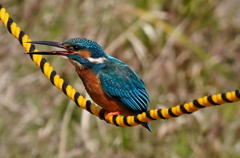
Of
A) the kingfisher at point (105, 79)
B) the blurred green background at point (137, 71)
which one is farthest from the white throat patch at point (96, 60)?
the blurred green background at point (137, 71)

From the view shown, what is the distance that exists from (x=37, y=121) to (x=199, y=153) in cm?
138

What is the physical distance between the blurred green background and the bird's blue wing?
1.47 metres

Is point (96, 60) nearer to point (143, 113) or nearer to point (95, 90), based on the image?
point (95, 90)

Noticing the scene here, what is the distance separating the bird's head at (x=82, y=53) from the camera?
2.62 meters

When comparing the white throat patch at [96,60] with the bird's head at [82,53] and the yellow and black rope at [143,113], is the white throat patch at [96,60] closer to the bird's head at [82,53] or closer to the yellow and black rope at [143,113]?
the bird's head at [82,53]

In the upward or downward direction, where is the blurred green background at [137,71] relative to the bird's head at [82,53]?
downward

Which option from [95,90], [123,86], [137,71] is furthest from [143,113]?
[137,71]

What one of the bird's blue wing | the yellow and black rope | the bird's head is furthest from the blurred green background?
the yellow and black rope

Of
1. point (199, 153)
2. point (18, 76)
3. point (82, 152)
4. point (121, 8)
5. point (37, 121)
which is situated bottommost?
point (199, 153)

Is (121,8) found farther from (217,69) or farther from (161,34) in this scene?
(217,69)

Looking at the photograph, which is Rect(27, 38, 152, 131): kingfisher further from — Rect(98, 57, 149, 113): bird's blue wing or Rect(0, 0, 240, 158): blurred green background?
Rect(0, 0, 240, 158): blurred green background

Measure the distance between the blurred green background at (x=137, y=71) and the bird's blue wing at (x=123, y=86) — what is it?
147 cm

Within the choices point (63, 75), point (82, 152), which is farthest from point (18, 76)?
point (82, 152)

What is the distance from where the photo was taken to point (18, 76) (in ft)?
15.4
